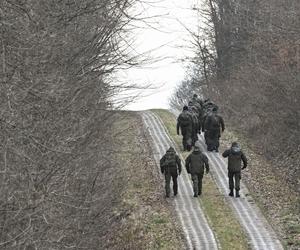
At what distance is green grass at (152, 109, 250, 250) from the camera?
1627 cm

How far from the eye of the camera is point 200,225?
57.7 feet

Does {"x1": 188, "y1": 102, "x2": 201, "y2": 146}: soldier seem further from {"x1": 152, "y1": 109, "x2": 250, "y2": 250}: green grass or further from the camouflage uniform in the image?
{"x1": 152, "y1": 109, "x2": 250, "y2": 250}: green grass

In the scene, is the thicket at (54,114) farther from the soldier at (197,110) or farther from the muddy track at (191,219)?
the soldier at (197,110)

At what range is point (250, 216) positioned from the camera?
726 inches

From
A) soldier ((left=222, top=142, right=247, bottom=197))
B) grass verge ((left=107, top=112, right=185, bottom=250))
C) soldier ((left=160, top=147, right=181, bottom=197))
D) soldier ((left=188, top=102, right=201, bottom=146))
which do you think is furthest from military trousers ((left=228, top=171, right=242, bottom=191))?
soldier ((left=188, top=102, right=201, bottom=146))

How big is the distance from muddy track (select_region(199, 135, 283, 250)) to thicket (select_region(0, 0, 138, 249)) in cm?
400

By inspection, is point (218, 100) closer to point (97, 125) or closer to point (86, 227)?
point (97, 125)

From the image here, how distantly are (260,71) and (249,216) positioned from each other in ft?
45.9

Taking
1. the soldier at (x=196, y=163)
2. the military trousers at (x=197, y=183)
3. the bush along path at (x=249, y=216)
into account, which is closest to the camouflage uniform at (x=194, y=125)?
the bush along path at (x=249, y=216)

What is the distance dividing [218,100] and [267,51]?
837 centimetres

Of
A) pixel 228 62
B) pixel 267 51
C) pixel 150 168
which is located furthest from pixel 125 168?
pixel 228 62

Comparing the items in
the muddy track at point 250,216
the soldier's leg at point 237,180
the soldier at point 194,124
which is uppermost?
the soldier at point 194,124

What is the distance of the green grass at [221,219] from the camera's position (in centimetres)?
1627

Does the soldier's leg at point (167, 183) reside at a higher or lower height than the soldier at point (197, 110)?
lower
